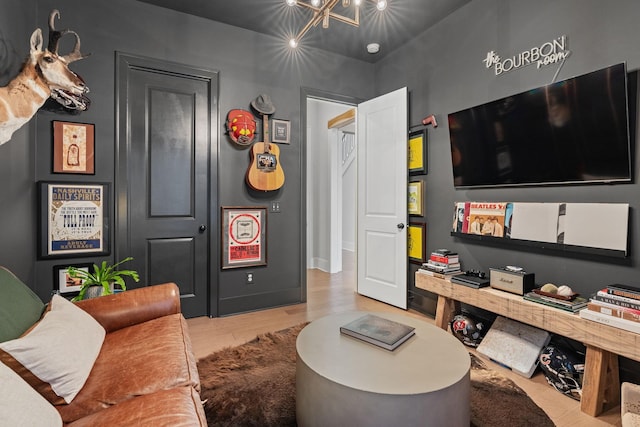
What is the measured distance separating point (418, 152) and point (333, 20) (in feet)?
5.07

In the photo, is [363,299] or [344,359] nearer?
[344,359]

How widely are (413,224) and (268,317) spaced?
1.78 meters

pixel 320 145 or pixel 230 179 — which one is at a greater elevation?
pixel 320 145

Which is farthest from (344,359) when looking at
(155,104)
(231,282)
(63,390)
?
(155,104)

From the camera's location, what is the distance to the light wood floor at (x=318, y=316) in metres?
1.76

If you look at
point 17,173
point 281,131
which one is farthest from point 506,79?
point 17,173

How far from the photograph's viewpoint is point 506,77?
8.58ft

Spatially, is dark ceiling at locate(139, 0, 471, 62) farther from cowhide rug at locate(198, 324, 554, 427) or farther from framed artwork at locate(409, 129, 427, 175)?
cowhide rug at locate(198, 324, 554, 427)

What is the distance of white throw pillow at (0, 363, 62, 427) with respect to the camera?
763 millimetres

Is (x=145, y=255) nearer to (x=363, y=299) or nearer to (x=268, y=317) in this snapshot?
(x=268, y=317)

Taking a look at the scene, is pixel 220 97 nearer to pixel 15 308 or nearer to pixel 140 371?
pixel 15 308

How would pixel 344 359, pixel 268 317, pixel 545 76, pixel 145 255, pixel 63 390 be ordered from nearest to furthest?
pixel 63 390, pixel 344 359, pixel 545 76, pixel 145 255, pixel 268 317

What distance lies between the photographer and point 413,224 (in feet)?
11.4

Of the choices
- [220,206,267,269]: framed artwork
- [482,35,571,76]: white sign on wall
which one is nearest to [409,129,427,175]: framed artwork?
[482,35,571,76]: white sign on wall
